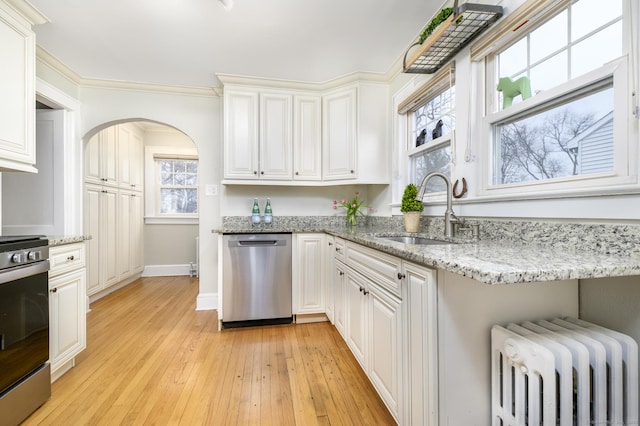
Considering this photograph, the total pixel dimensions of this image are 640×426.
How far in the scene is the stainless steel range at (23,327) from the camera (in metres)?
1.27

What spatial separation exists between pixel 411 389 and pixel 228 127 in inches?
101

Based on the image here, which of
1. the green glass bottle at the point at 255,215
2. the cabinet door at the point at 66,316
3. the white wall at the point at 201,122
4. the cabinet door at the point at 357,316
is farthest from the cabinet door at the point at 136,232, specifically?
the cabinet door at the point at 357,316

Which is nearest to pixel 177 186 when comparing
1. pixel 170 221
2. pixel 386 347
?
pixel 170 221

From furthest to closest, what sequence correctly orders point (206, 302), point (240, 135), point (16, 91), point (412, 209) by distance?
point (206, 302) → point (240, 135) → point (412, 209) → point (16, 91)

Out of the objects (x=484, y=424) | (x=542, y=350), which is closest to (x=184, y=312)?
(x=484, y=424)

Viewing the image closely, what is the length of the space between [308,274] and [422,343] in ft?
5.43

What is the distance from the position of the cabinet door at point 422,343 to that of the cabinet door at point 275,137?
1.97m

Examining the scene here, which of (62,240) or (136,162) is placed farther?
(136,162)

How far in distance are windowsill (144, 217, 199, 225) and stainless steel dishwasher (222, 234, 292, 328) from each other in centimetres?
243

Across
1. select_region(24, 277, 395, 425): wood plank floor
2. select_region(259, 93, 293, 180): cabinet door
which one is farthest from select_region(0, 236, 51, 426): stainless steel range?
select_region(259, 93, 293, 180): cabinet door

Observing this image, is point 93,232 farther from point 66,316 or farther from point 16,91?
point 16,91

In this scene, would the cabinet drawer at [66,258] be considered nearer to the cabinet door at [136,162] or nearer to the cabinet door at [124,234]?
the cabinet door at [124,234]

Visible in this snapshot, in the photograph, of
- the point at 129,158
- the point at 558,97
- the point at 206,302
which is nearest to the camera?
the point at 558,97

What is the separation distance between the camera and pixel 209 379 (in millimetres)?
1737
